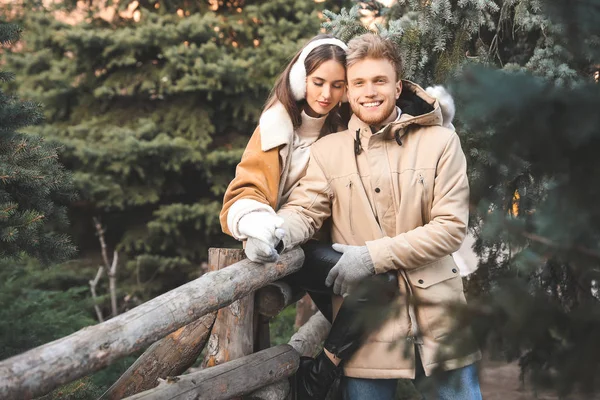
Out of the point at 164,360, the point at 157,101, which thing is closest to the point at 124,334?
the point at 164,360

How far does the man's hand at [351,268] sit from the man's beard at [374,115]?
2.16 ft

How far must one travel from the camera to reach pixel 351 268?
2.86 metres

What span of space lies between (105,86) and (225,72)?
154 cm

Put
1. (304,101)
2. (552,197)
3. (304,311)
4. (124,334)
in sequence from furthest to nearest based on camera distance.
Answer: (304,311)
(304,101)
(124,334)
(552,197)

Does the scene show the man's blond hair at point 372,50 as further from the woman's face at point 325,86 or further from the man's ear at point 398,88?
the woman's face at point 325,86

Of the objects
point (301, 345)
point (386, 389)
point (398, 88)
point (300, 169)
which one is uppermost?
point (398, 88)

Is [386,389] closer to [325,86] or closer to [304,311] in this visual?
[325,86]

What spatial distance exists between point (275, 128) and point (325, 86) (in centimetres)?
36

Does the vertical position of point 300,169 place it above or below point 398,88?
below

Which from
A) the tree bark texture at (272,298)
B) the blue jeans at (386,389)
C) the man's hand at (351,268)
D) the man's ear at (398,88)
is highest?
the man's ear at (398,88)

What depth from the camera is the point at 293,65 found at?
3.50 m

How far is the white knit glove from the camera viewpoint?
2764 millimetres

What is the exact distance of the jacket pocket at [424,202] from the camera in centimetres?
297

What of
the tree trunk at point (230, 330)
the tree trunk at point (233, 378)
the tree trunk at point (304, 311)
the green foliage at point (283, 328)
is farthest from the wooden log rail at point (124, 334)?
the tree trunk at point (304, 311)
